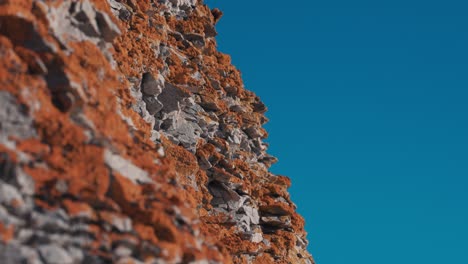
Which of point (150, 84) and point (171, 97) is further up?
point (171, 97)

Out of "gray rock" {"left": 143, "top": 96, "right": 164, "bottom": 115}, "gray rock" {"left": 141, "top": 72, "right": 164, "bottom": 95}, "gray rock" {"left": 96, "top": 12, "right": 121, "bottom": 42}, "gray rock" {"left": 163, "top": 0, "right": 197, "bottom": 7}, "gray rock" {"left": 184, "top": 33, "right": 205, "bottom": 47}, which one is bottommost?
"gray rock" {"left": 96, "top": 12, "right": 121, "bottom": 42}

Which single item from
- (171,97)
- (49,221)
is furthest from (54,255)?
(171,97)

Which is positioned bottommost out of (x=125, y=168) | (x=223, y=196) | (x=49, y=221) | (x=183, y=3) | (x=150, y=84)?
(x=49, y=221)

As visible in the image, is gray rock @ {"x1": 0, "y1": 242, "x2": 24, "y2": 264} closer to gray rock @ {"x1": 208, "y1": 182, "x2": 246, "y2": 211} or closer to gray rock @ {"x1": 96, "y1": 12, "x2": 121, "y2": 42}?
gray rock @ {"x1": 96, "y1": 12, "x2": 121, "y2": 42}

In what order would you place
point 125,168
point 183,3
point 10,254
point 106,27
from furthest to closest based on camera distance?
point 183,3
point 106,27
point 125,168
point 10,254

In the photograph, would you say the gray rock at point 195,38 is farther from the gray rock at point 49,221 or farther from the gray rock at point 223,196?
the gray rock at point 49,221

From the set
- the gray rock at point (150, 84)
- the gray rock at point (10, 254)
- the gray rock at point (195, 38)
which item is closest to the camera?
the gray rock at point (10, 254)

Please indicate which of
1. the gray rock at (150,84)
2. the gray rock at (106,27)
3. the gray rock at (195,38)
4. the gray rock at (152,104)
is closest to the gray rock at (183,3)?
the gray rock at (195,38)

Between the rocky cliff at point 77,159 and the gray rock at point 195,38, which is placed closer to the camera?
the rocky cliff at point 77,159

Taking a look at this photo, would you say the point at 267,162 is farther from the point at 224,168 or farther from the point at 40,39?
the point at 40,39

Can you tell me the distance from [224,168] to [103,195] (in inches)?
901

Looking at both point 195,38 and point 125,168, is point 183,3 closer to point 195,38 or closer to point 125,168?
point 195,38

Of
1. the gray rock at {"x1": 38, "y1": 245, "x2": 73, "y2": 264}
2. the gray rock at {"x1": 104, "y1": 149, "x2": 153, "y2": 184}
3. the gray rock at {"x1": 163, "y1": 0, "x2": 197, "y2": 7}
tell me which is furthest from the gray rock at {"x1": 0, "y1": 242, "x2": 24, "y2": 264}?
the gray rock at {"x1": 163, "y1": 0, "x2": 197, "y2": 7}

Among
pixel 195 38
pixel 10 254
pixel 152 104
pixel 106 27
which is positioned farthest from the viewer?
pixel 195 38
